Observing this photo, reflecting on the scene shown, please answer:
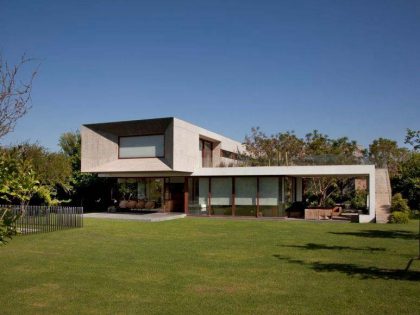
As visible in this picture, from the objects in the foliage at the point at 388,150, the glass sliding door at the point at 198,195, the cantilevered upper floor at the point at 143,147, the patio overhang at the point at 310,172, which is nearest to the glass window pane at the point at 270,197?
the patio overhang at the point at 310,172

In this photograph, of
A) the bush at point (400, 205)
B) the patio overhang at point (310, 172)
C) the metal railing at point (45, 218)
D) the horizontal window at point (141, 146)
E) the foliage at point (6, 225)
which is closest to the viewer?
the foliage at point (6, 225)

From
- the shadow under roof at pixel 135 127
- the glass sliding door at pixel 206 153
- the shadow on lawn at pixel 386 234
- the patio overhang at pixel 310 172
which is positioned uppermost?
the shadow under roof at pixel 135 127

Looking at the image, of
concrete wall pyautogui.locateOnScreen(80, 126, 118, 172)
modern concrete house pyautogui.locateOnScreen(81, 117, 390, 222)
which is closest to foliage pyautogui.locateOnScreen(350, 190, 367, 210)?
modern concrete house pyautogui.locateOnScreen(81, 117, 390, 222)

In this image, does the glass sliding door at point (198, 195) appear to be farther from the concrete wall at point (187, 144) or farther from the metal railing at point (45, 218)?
the metal railing at point (45, 218)

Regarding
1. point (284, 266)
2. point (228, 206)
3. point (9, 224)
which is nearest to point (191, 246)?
point (284, 266)

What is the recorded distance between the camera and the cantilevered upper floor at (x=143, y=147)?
92.4ft

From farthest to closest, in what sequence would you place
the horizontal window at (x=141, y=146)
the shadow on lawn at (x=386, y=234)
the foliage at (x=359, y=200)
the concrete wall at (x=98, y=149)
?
the foliage at (x=359, y=200)
the concrete wall at (x=98, y=149)
the horizontal window at (x=141, y=146)
the shadow on lawn at (x=386, y=234)

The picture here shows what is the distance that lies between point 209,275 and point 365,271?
3987 millimetres

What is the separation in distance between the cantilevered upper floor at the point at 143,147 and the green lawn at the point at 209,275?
34.8ft

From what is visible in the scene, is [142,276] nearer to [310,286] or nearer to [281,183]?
[310,286]

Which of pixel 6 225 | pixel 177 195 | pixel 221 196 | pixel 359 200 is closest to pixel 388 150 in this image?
pixel 359 200

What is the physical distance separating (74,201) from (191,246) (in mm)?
23781

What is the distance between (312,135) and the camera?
148 feet

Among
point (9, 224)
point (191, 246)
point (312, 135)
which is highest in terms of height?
point (312, 135)
